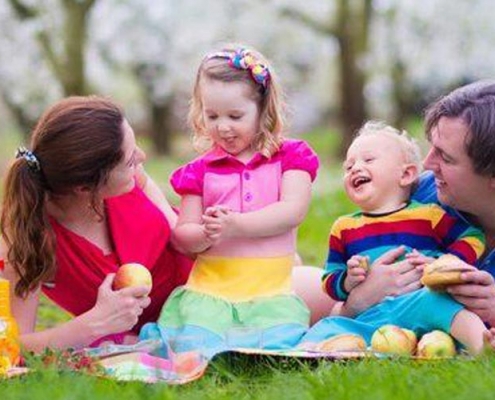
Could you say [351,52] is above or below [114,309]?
below

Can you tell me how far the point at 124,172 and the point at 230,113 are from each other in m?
0.47

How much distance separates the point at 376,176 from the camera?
4195mm

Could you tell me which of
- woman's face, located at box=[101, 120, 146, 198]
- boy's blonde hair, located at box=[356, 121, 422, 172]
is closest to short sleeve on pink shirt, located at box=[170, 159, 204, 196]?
woman's face, located at box=[101, 120, 146, 198]

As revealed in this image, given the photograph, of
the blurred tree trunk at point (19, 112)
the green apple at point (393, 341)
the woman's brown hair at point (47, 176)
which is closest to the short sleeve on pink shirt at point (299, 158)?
the woman's brown hair at point (47, 176)

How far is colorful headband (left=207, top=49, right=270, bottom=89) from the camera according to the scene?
14.1 ft

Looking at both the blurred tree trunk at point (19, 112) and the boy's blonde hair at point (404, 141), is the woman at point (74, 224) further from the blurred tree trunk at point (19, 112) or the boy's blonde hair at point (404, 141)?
the blurred tree trunk at point (19, 112)

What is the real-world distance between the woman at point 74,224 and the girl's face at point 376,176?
81 centimetres

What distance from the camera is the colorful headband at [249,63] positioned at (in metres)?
4.31

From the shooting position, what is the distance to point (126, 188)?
420 cm

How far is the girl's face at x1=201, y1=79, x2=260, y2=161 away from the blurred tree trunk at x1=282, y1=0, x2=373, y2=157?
50.2 feet

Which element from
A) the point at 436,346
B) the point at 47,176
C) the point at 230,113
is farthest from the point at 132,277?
the point at 436,346

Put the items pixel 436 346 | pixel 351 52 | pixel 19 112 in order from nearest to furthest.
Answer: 1. pixel 436 346
2. pixel 351 52
3. pixel 19 112

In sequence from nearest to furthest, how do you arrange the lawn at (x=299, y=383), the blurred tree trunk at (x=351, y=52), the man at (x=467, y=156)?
the lawn at (x=299, y=383) < the man at (x=467, y=156) < the blurred tree trunk at (x=351, y=52)

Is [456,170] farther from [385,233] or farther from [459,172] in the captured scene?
[385,233]
